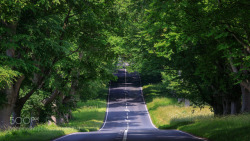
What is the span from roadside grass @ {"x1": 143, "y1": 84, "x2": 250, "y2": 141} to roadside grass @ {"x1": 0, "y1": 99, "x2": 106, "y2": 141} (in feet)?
23.7

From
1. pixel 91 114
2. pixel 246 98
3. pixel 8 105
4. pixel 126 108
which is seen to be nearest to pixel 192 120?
pixel 246 98

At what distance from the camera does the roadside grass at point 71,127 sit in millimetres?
16716

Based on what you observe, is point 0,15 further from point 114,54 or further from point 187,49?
point 187,49

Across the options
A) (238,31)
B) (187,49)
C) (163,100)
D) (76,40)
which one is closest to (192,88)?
(187,49)

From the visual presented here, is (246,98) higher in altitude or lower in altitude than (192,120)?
higher

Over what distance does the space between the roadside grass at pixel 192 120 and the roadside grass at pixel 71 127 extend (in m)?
7.21

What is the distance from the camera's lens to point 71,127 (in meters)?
28.8

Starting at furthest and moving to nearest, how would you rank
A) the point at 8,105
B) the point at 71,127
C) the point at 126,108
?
the point at 126,108 < the point at 71,127 < the point at 8,105

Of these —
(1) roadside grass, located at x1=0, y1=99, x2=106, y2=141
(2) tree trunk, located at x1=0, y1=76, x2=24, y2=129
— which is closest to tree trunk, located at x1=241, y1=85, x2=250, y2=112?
(1) roadside grass, located at x1=0, y1=99, x2=106, y2=141

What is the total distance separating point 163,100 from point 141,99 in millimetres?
6044

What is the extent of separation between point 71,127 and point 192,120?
9.66 meters

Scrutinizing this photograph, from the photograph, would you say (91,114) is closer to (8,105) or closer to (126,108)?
(126,108)

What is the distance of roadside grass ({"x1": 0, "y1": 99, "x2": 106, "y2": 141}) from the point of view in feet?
54.8

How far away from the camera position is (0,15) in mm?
13641
